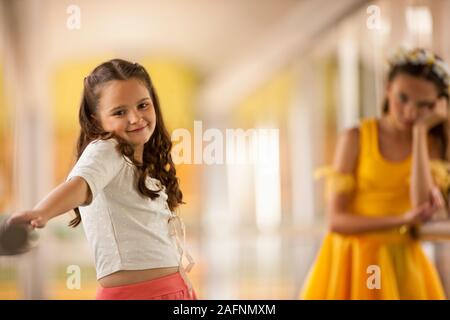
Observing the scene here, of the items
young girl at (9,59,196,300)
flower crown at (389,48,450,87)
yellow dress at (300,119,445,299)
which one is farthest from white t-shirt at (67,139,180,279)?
flower crown at (389,48,450,87)

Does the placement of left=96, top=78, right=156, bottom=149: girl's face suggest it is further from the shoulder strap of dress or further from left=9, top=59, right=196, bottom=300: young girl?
the shoulder strap of dress

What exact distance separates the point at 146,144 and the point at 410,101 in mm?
309

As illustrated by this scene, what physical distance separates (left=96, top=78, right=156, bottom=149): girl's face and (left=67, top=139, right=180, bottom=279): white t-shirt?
0.02 m

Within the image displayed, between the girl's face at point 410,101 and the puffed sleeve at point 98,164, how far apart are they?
1.08ft

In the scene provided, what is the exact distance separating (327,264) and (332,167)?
0.38ft

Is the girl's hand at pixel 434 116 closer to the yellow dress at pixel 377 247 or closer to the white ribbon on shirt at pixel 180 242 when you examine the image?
the yellow dress at pixel 377 247

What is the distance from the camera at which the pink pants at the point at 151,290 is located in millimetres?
626

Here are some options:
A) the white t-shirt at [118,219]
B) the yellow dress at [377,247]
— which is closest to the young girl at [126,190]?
the white t-shirt at [118,219]

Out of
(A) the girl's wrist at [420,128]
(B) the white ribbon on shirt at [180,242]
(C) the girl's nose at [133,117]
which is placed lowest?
(B) the white ribbon on shirt at [180,242]

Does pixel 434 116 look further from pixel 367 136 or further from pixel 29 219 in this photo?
pixel 29 219

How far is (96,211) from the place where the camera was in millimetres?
612

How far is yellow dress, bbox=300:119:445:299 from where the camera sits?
2.57 feet
